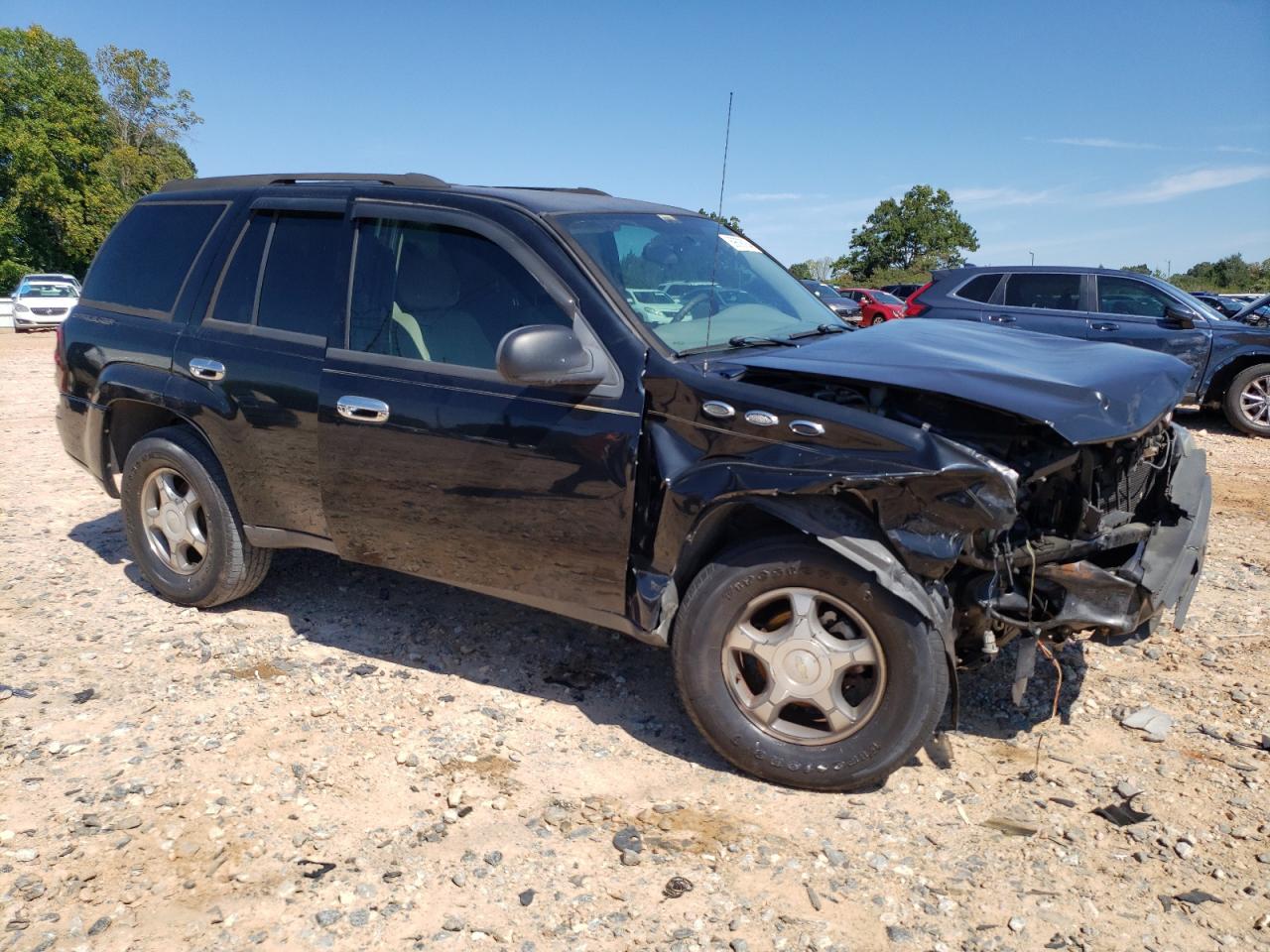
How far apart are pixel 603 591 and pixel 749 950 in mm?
1314

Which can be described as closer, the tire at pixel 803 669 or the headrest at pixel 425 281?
the tire at pixel 803 669

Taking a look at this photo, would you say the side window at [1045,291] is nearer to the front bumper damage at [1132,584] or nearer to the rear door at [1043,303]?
the rear door at [1043,303]

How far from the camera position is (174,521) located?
473cm

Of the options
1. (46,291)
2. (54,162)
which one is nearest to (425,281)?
(46,291)

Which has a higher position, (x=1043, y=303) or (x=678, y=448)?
(x=1043, y=303)

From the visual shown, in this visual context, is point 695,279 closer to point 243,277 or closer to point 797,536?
point 797,536

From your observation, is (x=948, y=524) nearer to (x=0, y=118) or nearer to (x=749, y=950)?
(x=749, y=950)

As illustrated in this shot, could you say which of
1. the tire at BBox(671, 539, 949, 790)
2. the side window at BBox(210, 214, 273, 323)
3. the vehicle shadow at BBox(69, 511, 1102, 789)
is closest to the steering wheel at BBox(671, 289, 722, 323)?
the tire at BBox(671, 539, 949, 790)

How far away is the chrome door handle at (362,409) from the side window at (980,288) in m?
8.74

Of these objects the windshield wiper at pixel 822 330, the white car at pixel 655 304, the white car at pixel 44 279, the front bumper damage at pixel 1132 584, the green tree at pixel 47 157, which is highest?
the green tree at pixel 47 157

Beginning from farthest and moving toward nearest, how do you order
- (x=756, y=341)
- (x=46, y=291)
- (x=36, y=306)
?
(x=46, y=291) → (x=36, y=306) → (x=756, y=341)

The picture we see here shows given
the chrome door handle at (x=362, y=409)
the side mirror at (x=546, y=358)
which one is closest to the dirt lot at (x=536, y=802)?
the chrome door handle at (x=362, y=409)

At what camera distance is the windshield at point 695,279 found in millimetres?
3604

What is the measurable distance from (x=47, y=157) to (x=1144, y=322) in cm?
4721
